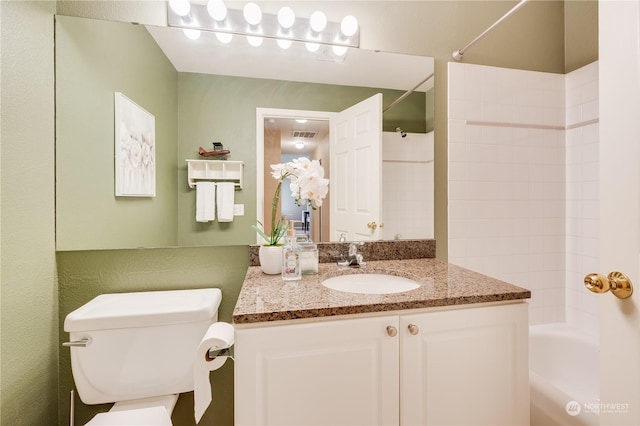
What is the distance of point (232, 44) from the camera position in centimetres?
140

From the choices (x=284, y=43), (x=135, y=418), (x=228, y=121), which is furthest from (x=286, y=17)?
(x=135, y=418)

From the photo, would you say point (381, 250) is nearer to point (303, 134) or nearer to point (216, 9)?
point (303, 134)

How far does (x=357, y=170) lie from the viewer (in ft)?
5.01

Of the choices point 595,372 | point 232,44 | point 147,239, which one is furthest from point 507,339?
point 232,44

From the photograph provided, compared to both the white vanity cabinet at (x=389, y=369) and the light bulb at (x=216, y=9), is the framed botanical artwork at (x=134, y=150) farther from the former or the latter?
the white vanity cabinet at (x=389, y=369)

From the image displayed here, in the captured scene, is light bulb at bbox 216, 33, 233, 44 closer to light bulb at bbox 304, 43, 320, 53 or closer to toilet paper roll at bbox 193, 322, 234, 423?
light bulb at bbox 304, 43, 320, 53

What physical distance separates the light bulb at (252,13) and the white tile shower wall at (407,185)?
773 mm

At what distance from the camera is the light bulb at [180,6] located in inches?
52.1

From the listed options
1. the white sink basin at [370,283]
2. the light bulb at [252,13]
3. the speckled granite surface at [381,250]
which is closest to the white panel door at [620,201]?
the white sink basin at [370,283]

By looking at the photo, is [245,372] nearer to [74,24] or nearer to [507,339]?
[507,339]

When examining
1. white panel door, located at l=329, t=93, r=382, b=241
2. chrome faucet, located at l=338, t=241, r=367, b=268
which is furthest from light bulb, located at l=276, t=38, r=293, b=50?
chrome faucet, located at l=338, t=241, r=367, b=268

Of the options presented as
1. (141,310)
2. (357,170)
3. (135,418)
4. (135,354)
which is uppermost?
(357,170)

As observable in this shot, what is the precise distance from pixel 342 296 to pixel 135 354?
747 mm

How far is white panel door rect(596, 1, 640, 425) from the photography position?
2.60 feet
